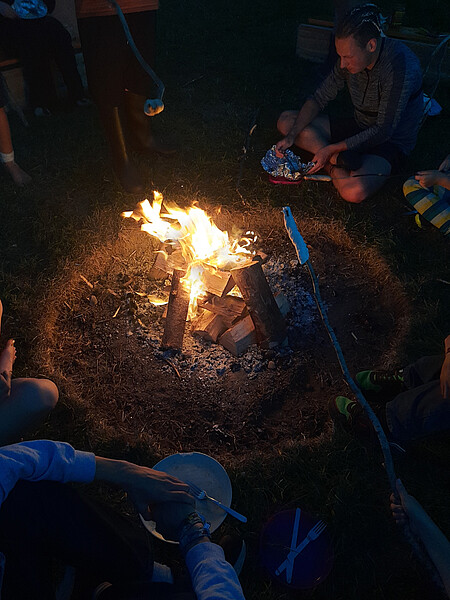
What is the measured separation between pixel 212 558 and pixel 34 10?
5.78m

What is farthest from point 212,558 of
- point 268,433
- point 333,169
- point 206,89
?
point 206,89

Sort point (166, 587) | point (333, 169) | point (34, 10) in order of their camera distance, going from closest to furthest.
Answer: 1. point (166, 587)
2. point (333, 169)
3. point (34, 10)

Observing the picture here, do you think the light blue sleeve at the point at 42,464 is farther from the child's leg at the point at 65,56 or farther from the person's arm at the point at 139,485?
the child's leg at the point at 65,56

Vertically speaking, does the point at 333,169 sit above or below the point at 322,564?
above

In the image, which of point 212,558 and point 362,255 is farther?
point 362,255

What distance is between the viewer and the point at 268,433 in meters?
3.01

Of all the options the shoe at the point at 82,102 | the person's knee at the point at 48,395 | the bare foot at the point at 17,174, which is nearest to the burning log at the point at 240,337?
the person's knee at the point at 48,395

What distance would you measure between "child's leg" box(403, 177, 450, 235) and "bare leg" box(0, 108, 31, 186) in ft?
12.5

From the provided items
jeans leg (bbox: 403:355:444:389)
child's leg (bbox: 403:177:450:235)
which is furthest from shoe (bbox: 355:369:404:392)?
child's leg (bbox: 403:177:450:235)

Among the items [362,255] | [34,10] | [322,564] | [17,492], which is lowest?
[322,564]

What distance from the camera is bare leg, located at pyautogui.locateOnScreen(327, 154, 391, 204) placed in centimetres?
427

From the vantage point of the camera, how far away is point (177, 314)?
3.37 meters

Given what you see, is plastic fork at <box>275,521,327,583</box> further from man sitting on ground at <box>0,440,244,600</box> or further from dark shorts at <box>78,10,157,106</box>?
dark shorts at <box>78,10,157,106</box>

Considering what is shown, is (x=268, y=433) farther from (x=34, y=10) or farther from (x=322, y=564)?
(x=34, y=10)
